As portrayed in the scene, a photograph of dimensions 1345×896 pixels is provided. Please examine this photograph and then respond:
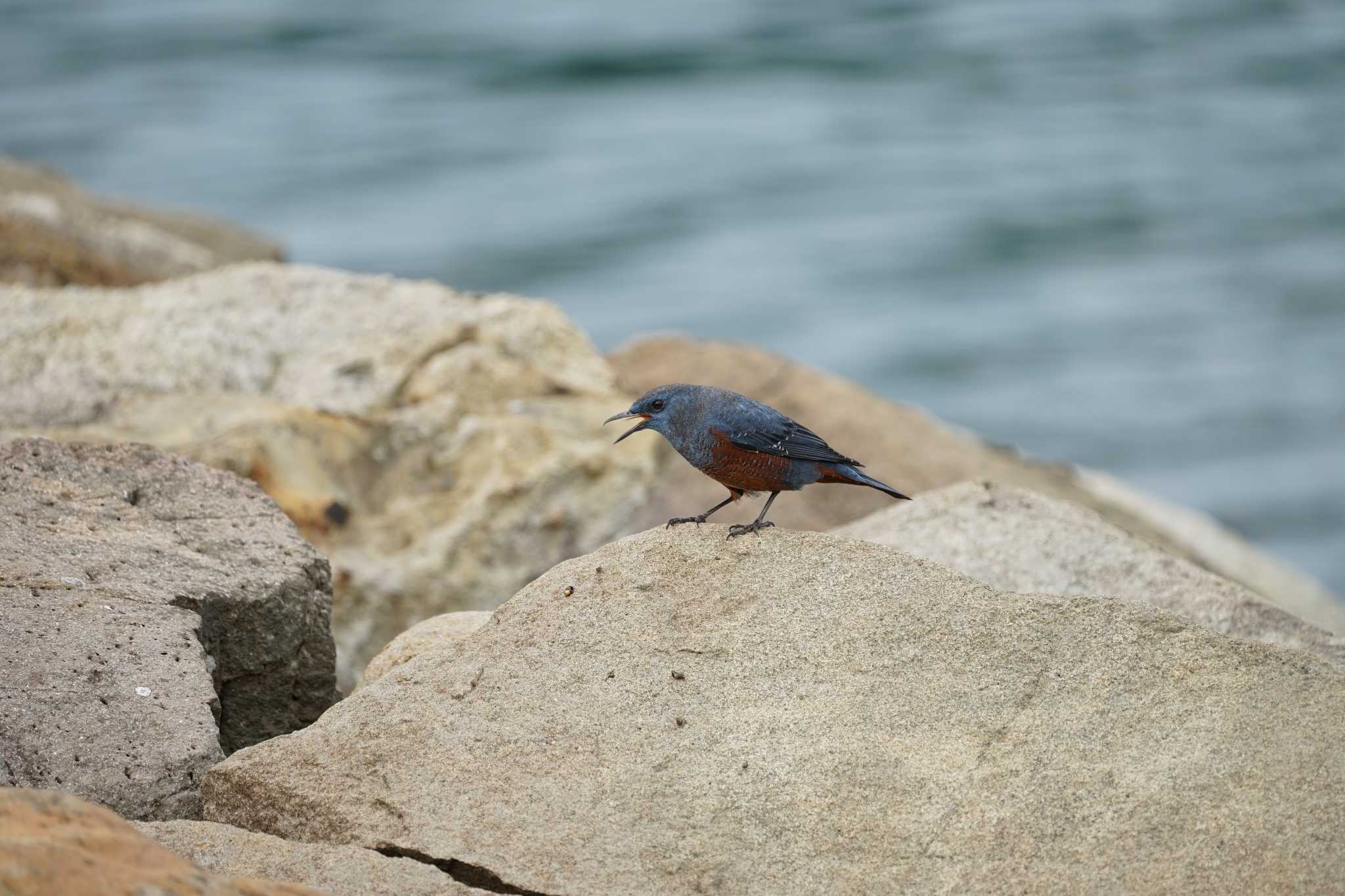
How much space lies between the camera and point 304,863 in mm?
3297

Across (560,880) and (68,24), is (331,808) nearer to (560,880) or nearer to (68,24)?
(560,880)

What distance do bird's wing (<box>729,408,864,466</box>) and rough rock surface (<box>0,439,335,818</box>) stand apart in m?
1.34

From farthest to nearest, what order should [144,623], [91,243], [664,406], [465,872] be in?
[91,243]
[664,406]
[144,623]
[465,872]

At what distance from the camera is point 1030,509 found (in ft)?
18.0

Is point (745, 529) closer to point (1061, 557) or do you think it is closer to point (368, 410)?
point (1061, 557)

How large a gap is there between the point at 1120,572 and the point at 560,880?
268 centimetres

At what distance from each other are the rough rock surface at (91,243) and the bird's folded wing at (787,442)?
5.76 meters

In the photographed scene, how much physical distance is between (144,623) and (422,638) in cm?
90

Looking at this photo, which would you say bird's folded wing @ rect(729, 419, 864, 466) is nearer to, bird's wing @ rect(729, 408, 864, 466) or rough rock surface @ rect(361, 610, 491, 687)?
bird's wing @ rect(729, 408, 864, 466)

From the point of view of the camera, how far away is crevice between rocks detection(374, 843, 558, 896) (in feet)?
10.6

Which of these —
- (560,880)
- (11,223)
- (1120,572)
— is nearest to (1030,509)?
(1120,572)

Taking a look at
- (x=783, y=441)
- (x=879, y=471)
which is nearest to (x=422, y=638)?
(x=783, y=441)

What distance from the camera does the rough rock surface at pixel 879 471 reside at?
6.85 meters

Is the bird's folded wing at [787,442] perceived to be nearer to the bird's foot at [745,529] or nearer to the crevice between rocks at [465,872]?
the bird's foot at [745,529]
